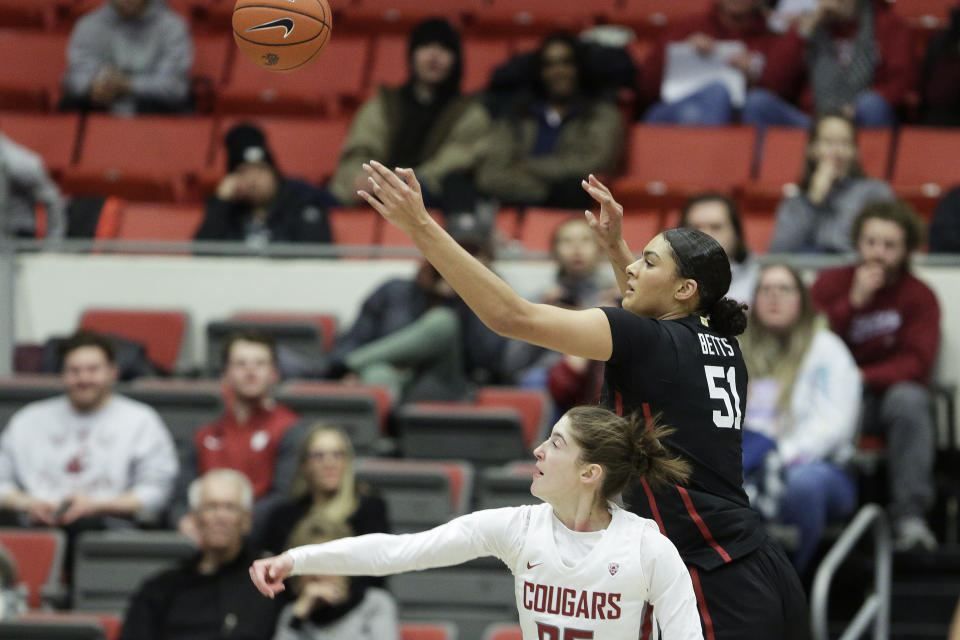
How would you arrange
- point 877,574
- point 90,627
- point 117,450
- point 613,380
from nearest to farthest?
point 613,380
point 90,627
point 877,574
point 117,450

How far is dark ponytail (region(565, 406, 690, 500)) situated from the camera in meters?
3.73

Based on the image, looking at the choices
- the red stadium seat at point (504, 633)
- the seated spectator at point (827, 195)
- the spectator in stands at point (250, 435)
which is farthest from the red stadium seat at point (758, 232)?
the red stadium seat at point (504, 633)

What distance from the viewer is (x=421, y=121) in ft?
30.3

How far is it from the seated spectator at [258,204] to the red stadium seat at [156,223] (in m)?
0.38

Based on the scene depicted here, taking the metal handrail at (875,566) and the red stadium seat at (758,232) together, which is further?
the red stadium seat at (758,232)

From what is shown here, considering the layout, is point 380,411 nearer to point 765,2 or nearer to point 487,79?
point 487,79

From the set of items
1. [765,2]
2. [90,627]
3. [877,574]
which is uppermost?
[765,2]

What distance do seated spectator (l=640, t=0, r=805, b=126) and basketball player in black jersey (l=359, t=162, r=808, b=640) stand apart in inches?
217

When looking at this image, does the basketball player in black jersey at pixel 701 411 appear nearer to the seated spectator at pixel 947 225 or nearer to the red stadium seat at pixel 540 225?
the seated spectator at pixel 947 225

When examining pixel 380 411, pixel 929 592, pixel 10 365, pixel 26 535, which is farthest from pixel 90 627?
pixel 929 592

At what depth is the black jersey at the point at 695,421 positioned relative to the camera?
148 inches

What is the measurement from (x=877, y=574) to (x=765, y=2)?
14.7 feet

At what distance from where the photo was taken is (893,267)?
725 cm

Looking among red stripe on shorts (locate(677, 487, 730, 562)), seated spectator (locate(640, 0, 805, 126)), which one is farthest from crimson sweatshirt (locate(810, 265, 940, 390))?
red stripe on shorts (locate(677, 487, 730, 562))
